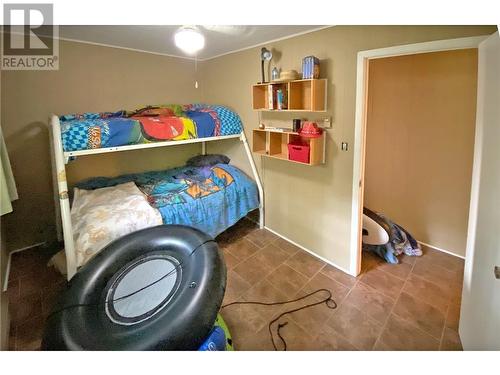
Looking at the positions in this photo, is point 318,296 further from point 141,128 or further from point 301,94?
point 141,128

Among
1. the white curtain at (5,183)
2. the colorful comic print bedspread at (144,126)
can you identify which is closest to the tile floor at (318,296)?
the white curtain at (5,183)

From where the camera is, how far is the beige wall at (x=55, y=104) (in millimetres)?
2482

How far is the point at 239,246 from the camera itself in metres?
2.84

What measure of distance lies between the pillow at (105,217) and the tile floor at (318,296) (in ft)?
2.02

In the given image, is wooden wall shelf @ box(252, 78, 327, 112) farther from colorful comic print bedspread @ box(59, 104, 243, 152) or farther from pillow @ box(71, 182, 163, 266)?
pillow @ box(71, 182, 163, 266)

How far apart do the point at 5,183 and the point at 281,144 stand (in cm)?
221

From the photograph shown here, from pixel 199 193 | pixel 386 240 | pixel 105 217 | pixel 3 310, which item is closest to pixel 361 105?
pixel 386 240

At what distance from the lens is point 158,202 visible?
2357 mm

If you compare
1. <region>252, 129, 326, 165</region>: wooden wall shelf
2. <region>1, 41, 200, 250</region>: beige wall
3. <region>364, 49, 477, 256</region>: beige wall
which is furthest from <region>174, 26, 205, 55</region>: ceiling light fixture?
<region>364, 49, 477, 256</region>: beige wall

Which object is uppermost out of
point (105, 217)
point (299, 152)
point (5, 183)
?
point (299, 152)

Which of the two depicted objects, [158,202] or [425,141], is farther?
[425,141]

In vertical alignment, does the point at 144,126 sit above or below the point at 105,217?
above
